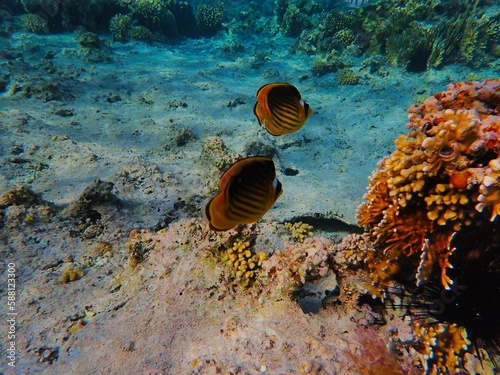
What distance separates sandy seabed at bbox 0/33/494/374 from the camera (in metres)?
2.20

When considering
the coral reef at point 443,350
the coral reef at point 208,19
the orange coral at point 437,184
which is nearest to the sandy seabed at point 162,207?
the coral reef at point 443,350

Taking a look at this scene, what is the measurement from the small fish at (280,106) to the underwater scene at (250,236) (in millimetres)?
16

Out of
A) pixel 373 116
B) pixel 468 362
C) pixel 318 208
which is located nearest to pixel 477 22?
pixel 373 116

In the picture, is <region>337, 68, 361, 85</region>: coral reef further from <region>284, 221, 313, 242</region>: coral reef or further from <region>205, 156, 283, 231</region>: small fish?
<region>205, 156, 283, 231</region>: small fish

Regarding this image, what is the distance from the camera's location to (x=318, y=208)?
171 inches

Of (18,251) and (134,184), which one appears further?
(134,184)

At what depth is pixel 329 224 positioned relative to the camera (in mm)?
4305

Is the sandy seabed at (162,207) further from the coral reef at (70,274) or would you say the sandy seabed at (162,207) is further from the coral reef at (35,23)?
the coral reef at (35,23)

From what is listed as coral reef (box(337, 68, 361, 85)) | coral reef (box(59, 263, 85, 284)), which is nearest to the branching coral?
coral reef (box(59, 263, 85, 284))

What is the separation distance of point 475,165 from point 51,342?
12.2 feet

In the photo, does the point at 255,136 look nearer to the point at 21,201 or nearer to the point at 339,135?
the point at 339,135

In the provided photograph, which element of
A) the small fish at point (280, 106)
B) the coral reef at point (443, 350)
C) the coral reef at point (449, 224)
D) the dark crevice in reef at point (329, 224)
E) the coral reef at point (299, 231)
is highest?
the small fish at point (280, 106)

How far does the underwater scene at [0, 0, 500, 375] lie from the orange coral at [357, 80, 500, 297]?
14 millimetres

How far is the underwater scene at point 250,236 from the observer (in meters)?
2.10
